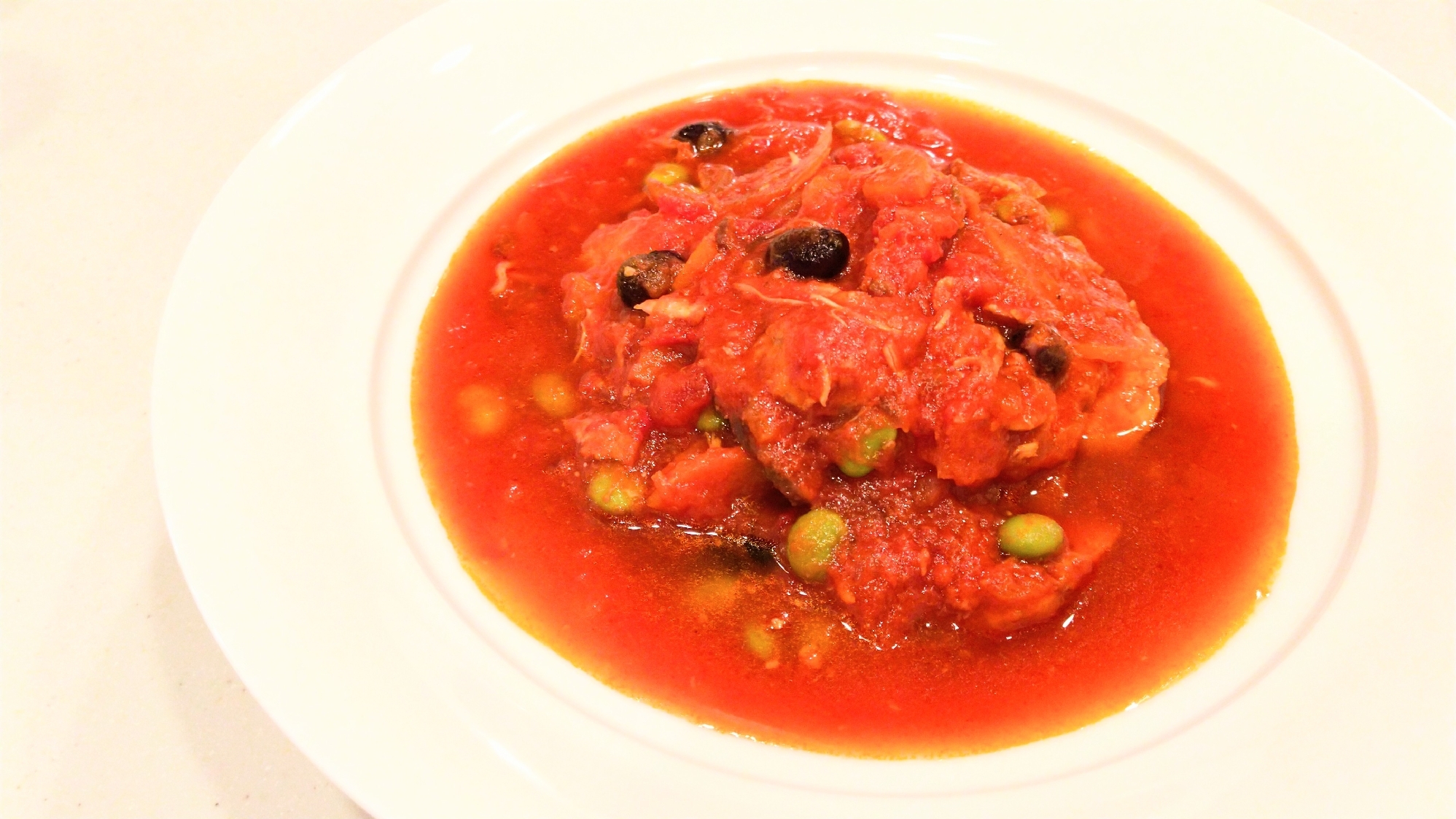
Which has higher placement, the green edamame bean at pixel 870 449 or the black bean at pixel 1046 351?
the black bean at pixel 1046 351

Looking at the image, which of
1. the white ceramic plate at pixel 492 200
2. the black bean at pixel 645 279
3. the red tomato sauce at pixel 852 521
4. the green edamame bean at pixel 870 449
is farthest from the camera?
the black bean at pixel 645 279

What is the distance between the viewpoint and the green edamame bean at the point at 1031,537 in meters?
3.37

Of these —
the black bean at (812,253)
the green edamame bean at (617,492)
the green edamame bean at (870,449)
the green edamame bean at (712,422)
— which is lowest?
the green edamame bean at (617,492)

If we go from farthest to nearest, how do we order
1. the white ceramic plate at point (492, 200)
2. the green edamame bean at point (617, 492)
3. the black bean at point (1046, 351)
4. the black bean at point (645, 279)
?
the black bean at point (645, 279), the green edamame bean at point (617, 492), the black bean at point (1046, 351), the white ceramic plate at point (492, 200)

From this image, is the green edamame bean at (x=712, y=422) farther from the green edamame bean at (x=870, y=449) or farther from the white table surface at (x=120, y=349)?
the white table surface at (x=120, y=349)

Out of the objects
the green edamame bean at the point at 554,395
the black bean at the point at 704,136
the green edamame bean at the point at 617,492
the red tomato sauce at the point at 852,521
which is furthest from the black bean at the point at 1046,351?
the black bean at the point at 704,136

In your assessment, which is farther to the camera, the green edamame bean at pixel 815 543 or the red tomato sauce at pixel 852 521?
the green edamame bean at pixel 815 543

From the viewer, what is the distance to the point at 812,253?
356cm

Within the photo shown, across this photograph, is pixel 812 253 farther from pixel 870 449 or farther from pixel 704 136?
pixel 704 136

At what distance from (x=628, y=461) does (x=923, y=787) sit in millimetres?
1578

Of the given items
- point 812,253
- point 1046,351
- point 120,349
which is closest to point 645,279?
point 812,253

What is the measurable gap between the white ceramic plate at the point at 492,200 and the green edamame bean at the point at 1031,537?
1.94 feet

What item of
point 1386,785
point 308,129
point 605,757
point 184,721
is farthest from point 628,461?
point 1386,785

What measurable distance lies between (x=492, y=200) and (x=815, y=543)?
2.51 metres
